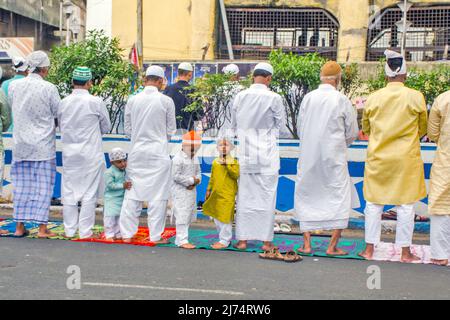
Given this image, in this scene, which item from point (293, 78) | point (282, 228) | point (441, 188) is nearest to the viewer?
point (441, 188)

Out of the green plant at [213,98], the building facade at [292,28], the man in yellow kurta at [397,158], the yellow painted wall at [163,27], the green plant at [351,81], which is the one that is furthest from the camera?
the yellow painted wall at [163,27]

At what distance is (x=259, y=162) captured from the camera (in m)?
7.70

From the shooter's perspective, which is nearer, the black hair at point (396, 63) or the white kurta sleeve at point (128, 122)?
the black hair at point (396, 63)

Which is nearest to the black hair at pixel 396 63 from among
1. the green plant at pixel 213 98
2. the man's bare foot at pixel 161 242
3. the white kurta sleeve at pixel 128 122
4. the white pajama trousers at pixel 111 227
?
the green plant at pixel 213 98

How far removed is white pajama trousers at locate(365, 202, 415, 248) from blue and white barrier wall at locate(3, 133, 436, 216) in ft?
5.56

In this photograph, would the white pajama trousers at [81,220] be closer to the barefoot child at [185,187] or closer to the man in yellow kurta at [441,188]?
the barefoot child at [185,187]

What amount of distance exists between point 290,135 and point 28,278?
4.63 meters

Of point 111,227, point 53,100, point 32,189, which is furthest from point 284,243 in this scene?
point 53,100

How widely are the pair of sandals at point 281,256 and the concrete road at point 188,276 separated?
0.09 metres

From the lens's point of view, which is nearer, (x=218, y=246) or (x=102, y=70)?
(x=218, y=246)

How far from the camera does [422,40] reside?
71.4 ft

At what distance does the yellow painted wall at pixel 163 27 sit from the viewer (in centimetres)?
2312

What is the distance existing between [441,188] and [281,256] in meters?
1.73

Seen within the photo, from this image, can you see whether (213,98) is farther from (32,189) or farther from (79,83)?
(32,189)
